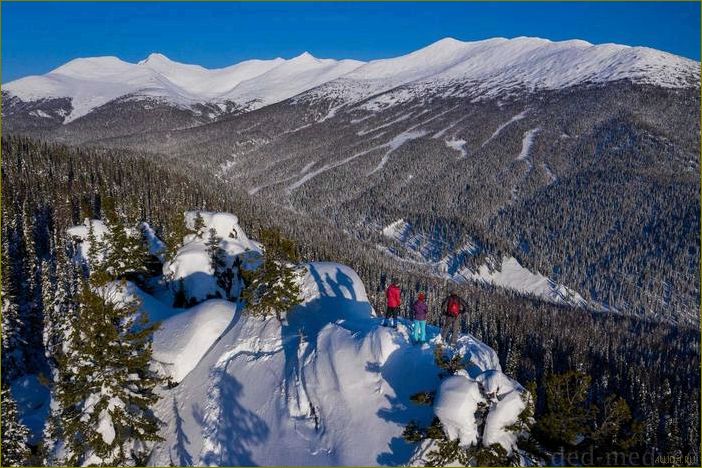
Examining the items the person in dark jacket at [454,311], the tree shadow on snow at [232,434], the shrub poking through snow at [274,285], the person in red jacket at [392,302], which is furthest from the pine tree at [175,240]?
the person in dark jacket at [454,311]

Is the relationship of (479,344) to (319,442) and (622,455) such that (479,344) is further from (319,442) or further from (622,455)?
(319,442)

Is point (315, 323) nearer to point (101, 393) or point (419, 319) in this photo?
point (419, 319)

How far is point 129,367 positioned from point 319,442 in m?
10.5

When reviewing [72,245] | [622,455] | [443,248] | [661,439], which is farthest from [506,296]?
[622,455]

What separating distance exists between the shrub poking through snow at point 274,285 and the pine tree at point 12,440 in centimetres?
1531

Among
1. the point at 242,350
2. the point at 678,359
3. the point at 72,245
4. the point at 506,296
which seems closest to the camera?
the point at 242,350

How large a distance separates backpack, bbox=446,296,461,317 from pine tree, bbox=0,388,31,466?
25579mm

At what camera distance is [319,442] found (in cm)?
2184

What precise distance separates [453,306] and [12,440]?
88.6 ft

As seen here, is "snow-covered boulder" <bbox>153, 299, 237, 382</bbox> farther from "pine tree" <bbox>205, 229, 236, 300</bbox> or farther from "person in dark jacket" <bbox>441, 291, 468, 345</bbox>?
"person in dark jacket" <bbox>441, 291, 468, 345</bbox>

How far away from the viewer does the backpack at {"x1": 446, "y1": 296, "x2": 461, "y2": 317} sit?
79.4 feet

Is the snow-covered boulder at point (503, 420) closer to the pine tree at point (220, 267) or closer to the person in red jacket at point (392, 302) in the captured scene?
the person in red jacket at point (392, 302)

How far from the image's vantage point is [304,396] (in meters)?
23.9

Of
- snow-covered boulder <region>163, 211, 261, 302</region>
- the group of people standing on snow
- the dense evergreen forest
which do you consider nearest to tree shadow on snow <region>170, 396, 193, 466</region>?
the dense evergreen forest
